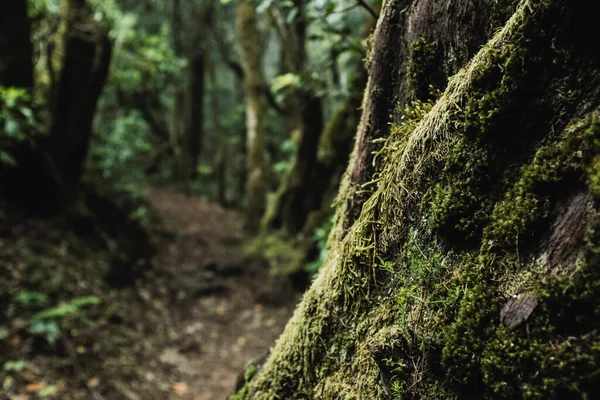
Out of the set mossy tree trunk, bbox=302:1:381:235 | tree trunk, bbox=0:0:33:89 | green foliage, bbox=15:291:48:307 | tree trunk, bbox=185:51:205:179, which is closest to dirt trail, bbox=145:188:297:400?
mossy tree trunk, bbox=302:1:381:235

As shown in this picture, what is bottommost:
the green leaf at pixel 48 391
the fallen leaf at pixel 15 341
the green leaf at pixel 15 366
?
the green leaf at pixel 48 391

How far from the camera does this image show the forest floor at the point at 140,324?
462cm

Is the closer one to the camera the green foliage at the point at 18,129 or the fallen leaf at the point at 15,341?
the fallen leaf at the point at 15,341

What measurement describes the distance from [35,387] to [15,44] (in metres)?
4.86

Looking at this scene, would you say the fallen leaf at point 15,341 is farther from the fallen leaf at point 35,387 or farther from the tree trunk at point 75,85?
the tree trunk at point 75,85

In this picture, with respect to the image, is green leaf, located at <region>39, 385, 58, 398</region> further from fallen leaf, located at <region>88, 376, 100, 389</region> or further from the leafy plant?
the leafy plant

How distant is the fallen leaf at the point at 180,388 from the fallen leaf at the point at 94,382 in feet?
3.05

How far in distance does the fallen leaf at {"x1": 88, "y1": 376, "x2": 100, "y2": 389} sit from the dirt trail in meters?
0.92

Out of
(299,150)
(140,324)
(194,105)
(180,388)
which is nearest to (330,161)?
(299,150)

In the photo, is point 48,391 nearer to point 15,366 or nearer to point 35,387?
point 35,387

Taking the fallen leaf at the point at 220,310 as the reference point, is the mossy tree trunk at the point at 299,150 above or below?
above

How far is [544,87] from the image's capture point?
1.34 meters

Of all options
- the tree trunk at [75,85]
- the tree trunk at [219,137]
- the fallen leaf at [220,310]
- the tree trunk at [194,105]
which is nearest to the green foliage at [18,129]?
the tree trunk at [75,85]

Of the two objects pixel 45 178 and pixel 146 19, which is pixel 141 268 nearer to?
pixel 45 178
